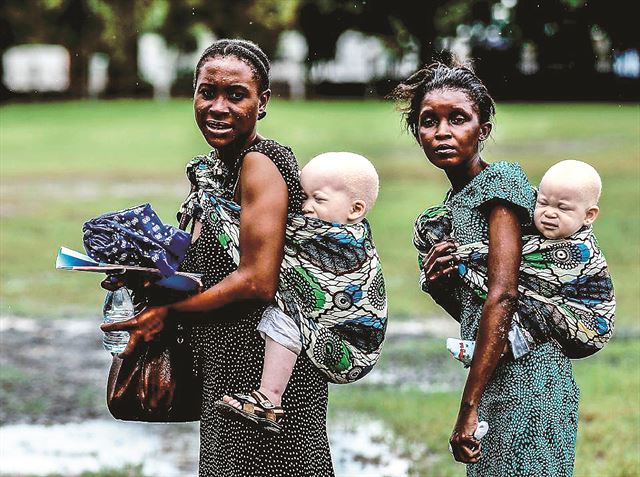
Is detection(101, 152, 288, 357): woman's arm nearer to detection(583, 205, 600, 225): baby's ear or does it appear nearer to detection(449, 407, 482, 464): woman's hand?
detection(449, 407, 482, 464): woman's hand

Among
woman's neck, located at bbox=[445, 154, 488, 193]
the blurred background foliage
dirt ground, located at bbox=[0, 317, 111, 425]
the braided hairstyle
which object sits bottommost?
dirt ground, located at bbox=[0, 317, 111, 425]

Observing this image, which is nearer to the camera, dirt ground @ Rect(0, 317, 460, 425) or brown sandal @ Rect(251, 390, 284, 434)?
brown sandal @ Rect(251, 390, 284, 434)

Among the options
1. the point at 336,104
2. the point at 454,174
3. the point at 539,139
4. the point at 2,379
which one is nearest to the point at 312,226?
the point at 454,174

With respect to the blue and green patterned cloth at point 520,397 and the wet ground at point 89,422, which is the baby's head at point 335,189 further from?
the wet ground at point 89,422

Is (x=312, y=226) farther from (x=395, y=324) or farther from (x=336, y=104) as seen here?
(x=336, y=104)

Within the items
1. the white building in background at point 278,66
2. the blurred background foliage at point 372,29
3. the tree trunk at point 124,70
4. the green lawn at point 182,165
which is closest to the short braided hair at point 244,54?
Result: the blurred background foliage at point 372,29

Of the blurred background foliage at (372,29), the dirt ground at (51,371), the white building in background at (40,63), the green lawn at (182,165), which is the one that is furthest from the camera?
the white building in background at (40,63)

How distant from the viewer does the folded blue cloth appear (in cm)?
305

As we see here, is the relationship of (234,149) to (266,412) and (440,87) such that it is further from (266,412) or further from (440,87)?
(266,412)

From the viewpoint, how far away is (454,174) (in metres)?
3.28

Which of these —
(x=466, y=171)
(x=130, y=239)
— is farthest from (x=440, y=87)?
(x=130, y=239)

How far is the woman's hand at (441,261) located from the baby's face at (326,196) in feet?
0.93

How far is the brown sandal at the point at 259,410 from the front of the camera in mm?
3086

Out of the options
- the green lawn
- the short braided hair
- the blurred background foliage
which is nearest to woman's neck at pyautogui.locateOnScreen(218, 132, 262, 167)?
the short braided hair
